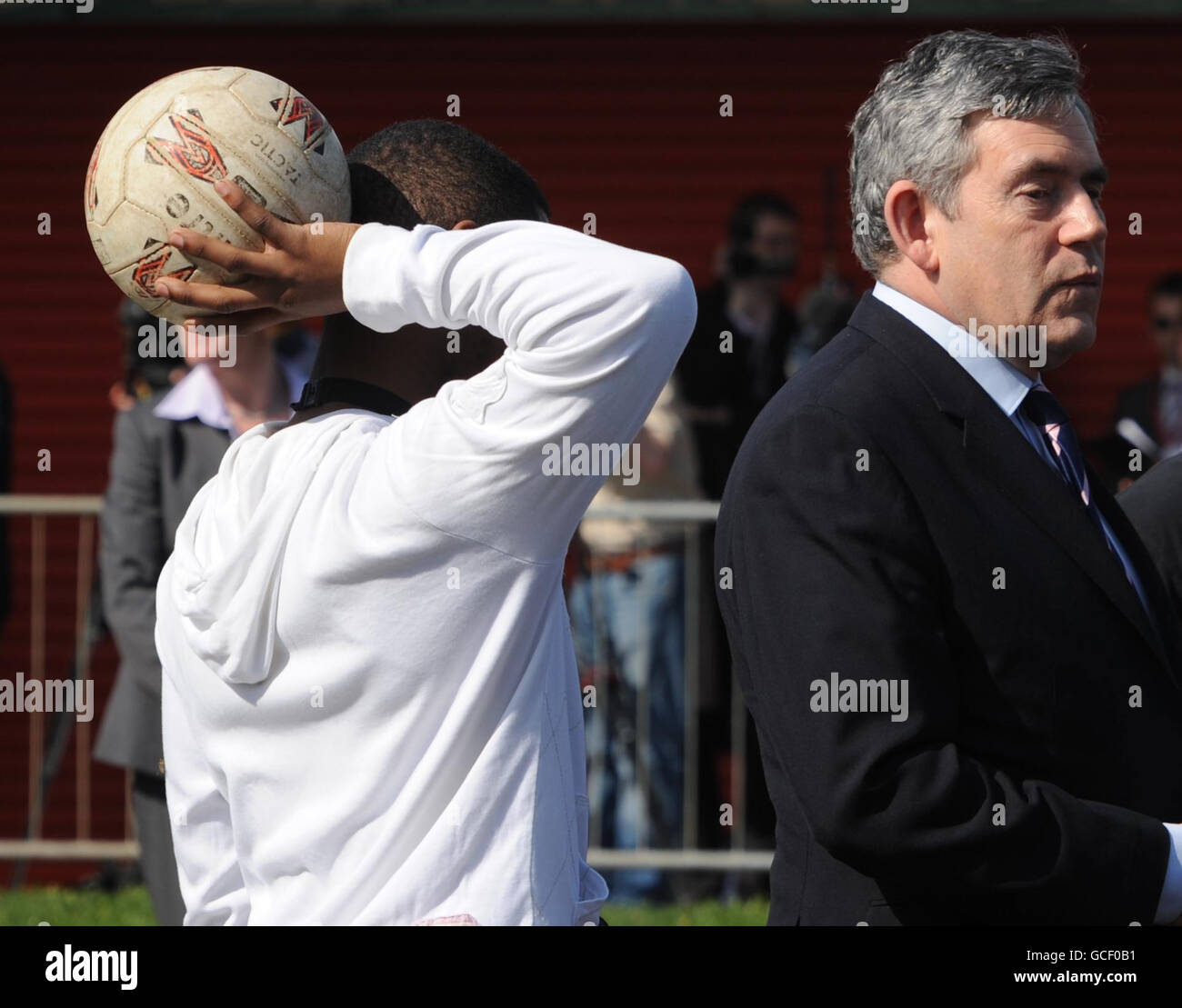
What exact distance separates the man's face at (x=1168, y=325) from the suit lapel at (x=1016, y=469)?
6.82m

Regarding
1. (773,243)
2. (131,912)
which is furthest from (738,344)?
(131,912)

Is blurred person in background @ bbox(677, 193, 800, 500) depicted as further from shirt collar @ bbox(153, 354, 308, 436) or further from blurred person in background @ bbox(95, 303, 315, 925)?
shirt collar @ bbox(153, 354, 308, 436)

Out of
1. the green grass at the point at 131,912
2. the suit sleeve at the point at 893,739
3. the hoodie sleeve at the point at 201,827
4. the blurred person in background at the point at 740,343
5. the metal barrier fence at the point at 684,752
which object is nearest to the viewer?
the suit sleeve at the point at 893,739

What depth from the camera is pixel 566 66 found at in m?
10.6

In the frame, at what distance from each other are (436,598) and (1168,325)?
308 inches

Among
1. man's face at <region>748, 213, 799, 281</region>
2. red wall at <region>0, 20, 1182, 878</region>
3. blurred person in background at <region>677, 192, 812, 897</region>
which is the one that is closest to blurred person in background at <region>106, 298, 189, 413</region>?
blurred person in background at <region>677, 192, 812, 897</region>

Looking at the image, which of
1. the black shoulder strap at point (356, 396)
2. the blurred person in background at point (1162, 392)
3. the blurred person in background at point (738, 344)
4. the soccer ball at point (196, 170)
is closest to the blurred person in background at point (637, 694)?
the blurred person in background at point (738, 344)

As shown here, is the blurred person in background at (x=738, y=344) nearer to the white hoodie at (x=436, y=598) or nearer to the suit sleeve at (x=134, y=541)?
the suit sleeve at (x=134, y=541)

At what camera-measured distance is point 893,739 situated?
2584 mm

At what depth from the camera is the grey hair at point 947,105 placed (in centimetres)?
293

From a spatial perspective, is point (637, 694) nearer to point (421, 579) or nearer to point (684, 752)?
point (684, 752)
